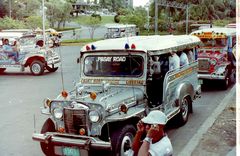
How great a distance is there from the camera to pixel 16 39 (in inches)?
566

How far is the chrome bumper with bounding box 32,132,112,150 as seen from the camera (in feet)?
15.7

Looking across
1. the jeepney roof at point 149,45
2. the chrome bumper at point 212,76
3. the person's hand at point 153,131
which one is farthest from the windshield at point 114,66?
the chrome bumper at point 212,76

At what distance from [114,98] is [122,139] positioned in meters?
0.69

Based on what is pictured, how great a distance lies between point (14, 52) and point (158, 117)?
11860 mm

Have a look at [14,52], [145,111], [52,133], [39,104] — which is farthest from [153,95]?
[14,52]

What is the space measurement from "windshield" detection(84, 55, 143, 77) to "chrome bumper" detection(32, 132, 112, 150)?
147 cm

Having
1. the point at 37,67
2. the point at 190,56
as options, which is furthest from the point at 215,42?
the point at 37,67

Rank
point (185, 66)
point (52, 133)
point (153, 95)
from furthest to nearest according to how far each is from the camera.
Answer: point (185, 66)
point (153, 95)
point (52, 133)

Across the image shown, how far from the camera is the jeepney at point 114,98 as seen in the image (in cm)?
507

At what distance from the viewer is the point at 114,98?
18.1 feet

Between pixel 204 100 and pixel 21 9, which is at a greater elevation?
pixel 21 9

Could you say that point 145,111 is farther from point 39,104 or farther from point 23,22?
point 23,22

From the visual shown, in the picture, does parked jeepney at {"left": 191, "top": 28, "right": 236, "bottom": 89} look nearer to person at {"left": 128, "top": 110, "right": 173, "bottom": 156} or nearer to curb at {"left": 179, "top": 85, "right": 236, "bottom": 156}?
curb at {"left": 179, "top": 85, "right": 236, "bottom": 156}

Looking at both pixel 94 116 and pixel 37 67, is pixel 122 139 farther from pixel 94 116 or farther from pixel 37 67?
pixel 37 67
